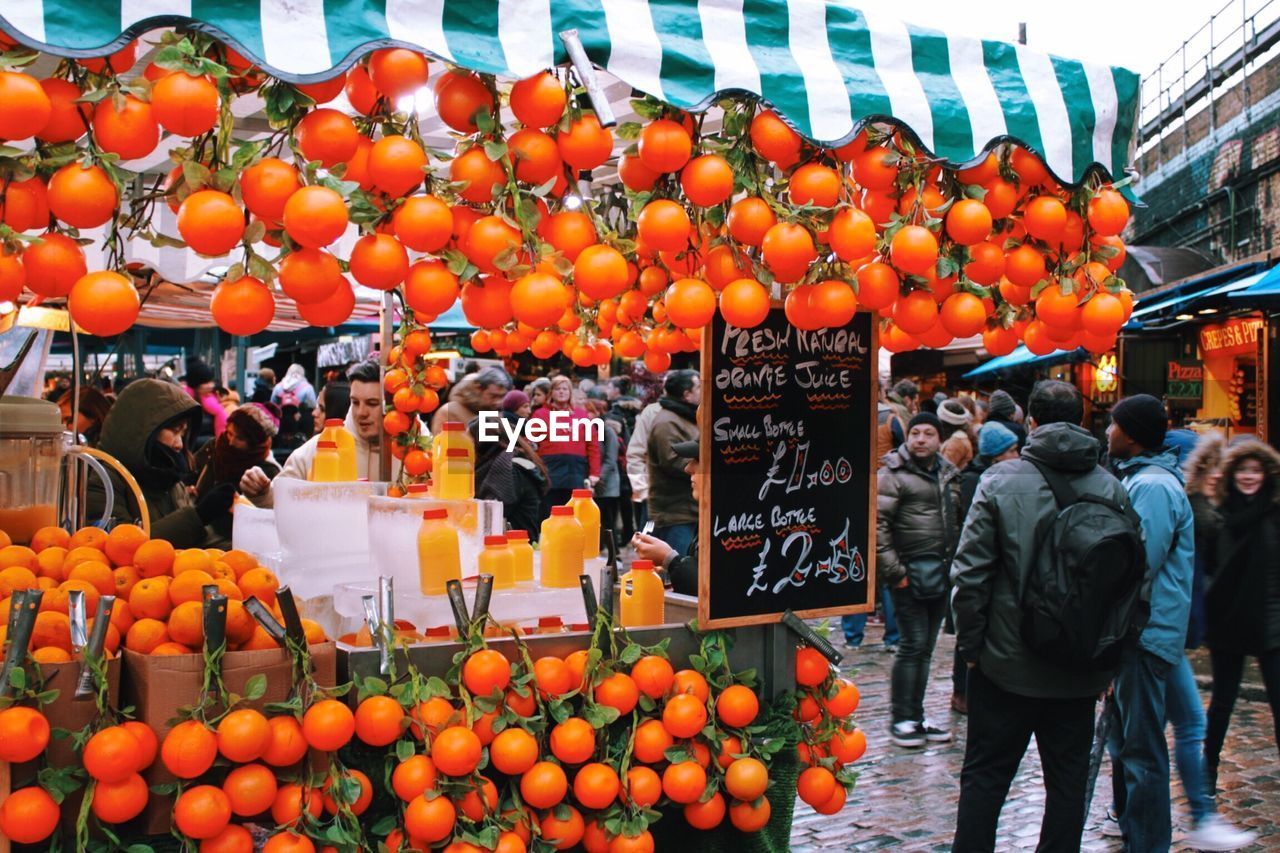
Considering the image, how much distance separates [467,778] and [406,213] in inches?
54.1

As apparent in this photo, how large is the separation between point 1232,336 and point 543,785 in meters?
11.4

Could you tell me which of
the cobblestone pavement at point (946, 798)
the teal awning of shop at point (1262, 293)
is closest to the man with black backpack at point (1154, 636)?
the cobblestone pavement at point (946, 798)

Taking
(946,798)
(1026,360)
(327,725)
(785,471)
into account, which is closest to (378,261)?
(327,725)

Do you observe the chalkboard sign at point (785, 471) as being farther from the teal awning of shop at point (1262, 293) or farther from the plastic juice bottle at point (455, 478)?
the teal awning of shop at point (1262, 293)

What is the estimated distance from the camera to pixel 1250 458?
4.64m

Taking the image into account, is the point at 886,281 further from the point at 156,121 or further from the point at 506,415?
the point at 506,415

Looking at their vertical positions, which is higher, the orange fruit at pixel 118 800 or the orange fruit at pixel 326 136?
the orange fruit at pixel 326 136

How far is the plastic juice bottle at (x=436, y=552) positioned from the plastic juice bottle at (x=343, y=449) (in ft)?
2.35

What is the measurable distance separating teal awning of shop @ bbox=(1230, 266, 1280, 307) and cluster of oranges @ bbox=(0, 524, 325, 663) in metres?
7.66

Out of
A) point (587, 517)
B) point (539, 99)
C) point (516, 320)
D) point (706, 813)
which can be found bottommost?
point (706, 813)

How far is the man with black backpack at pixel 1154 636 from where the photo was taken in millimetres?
4281

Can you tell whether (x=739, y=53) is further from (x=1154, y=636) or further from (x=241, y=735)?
(x=1154, y=636)

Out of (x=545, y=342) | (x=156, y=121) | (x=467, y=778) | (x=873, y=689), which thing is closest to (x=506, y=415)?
(x=873, y=689)

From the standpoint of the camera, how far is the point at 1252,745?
598 centimetres
